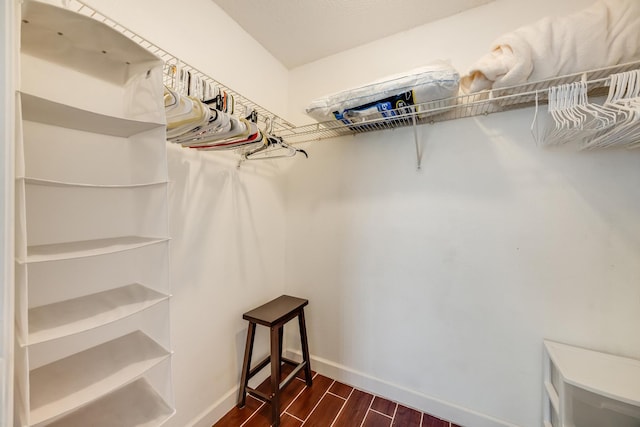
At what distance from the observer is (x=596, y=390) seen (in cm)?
99

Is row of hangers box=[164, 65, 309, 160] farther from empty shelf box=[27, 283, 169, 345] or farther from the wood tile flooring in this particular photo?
the wood tile flooring

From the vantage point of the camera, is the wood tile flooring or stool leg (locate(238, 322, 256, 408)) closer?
the wood tile flooring

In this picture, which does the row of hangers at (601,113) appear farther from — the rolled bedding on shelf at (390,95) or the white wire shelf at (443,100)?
the rolled bedding on shelf at (390,95)

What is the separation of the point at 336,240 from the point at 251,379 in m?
1.16

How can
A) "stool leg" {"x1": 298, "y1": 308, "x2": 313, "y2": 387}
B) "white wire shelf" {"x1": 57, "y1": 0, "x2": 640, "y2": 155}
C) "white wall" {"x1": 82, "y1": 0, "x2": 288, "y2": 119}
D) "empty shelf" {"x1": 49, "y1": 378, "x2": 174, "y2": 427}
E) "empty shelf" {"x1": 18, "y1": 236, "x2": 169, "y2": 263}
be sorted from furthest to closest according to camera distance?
"stool leg" {"x1": 298, "y1": 308, "x2": 313, "y2": 387}, "white wall" {"x1": 82, "y1": 0, "x2": 288, "y2": 119}, "white wire shelf" {"x1": 57, "y1": 0, "x2": 640, "y2": 155}, "empty shelf" {"x1": 49, "y1": 378, "x2": 174, "y2": 427}, "empty shelf" {"x1": 18, "y1": 236, "x2": 169, "y2": 263}

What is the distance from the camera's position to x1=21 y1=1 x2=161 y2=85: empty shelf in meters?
0.68

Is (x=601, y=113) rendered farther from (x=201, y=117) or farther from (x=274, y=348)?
(x=274, y=348)

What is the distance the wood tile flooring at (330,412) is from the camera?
152cm

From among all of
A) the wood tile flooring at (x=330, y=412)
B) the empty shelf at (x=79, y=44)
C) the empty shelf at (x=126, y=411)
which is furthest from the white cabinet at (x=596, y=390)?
the empty shelf at (x=79, y=44)

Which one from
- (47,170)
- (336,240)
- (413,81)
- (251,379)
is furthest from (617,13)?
(251,379)

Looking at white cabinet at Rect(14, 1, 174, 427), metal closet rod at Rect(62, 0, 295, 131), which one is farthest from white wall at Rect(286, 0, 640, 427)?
white cabinet at Rect(14, 1, 174, 427)

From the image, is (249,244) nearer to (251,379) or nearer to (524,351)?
(251,379)

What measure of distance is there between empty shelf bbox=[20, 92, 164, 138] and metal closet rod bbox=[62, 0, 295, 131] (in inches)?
10.0

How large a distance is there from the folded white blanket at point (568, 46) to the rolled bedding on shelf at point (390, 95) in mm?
151
